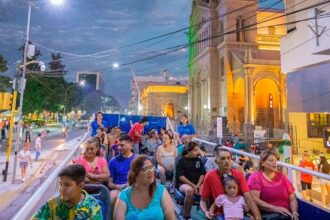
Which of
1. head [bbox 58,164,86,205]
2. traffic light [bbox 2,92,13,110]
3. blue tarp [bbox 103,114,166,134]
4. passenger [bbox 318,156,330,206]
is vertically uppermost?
traffic light [bbox 2,92,13,110]

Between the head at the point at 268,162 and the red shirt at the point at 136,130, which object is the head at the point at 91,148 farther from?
the red shirt at the point at 136,130

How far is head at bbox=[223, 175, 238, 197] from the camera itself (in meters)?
4.20

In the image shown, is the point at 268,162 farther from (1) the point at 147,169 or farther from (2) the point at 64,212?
(2) the point at 64,212

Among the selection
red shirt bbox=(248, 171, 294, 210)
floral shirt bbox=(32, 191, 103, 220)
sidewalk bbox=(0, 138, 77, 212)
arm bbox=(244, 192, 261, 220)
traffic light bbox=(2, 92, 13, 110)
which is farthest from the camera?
traffic light bbox=(2, 92, 13, 110)

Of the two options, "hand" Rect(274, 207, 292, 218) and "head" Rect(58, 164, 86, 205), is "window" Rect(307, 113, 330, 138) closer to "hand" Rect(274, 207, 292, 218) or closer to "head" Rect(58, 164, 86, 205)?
"hand" Rect(274, 207, 292, 218)

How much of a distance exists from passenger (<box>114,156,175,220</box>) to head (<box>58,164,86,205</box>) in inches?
23.3

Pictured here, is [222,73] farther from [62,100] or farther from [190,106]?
[62,100]

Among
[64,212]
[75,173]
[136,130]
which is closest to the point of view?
[64,212]

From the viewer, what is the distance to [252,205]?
4.16 m

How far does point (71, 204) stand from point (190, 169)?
132 inches

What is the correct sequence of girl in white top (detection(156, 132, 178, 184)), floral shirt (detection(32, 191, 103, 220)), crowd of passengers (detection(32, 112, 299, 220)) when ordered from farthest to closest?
girl in white top (detection(156, 132, 178, 184))
crowd of passengers (detection(32, 112, 299, 220))
floral shirt (detection(32, 191, 103, 220))

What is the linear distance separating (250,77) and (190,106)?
18884 mm

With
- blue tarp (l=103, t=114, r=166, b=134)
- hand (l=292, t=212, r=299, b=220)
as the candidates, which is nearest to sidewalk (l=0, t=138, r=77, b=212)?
blue tarp (l=103, t=114, r=166, b=134)

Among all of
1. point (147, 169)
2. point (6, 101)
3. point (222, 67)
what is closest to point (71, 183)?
point (147, 169)
